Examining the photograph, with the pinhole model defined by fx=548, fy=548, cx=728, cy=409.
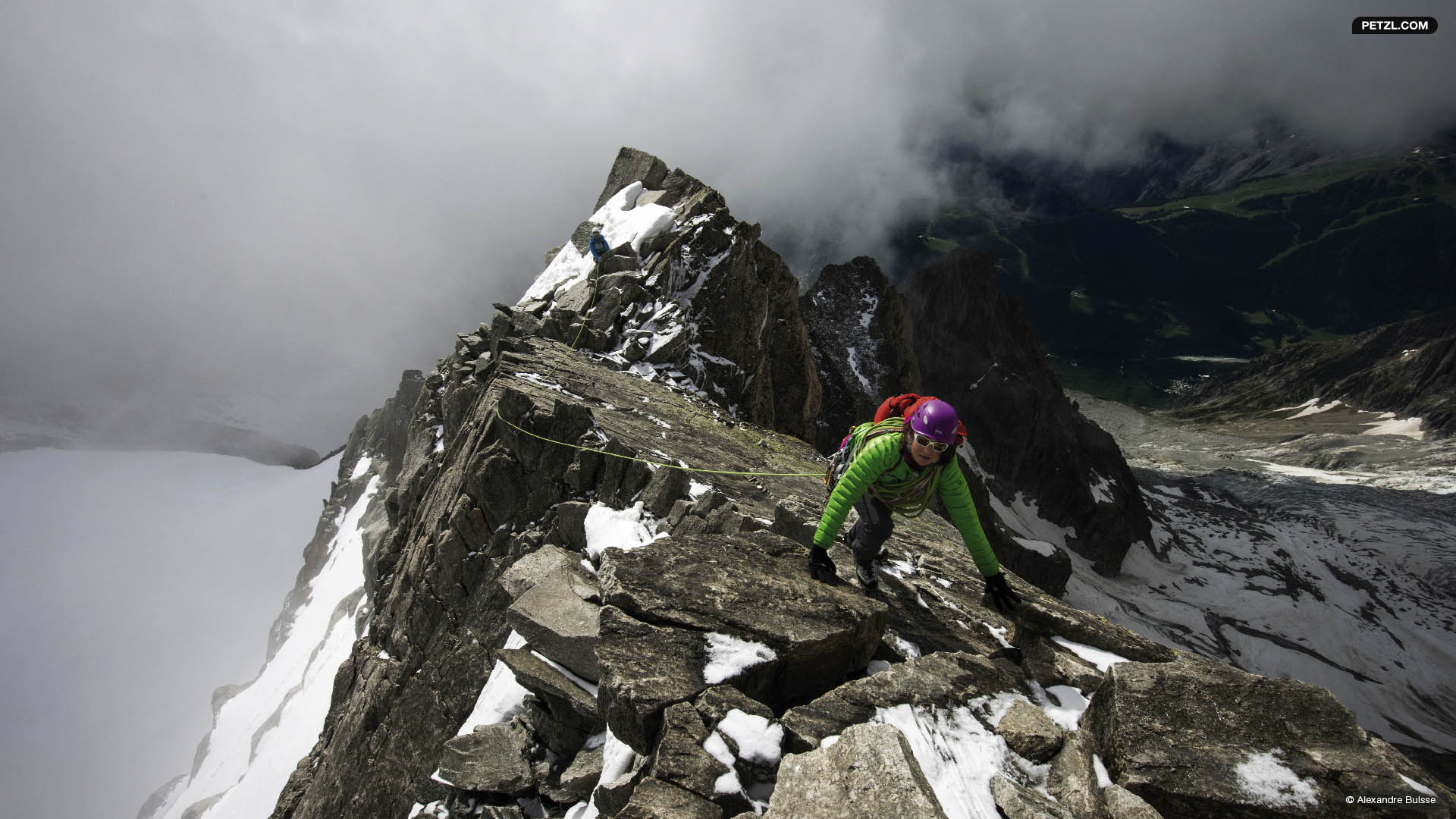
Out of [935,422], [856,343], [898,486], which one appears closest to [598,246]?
[898,486]

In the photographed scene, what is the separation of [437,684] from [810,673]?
31.0ft

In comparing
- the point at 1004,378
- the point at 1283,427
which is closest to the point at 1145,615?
the point at 1004,378

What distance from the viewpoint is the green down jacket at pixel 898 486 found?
6656 millimetres

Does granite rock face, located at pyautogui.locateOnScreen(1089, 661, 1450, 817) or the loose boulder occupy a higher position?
granite rock face, located at pyautogui.locateOnScreen(1089, 661, 1450, 817)

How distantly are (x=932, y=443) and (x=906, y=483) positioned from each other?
768mm

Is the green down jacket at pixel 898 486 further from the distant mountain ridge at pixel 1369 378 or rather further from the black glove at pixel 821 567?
the distant mountain ridge at pixel 1369 378

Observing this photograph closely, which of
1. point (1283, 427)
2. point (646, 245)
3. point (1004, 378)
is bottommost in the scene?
point (646, 245)

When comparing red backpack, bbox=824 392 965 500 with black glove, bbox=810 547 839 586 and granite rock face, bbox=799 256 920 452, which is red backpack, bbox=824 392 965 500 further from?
granite rock face, bbox=799 256 920 452

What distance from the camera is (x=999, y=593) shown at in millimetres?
7082

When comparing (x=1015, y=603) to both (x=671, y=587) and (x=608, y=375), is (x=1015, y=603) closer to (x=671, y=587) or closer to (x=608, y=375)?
(x=671, y=587)

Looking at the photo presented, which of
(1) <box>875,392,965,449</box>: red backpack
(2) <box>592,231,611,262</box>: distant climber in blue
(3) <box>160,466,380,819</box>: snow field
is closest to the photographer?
(1) <box>875,392,965,449</box>: red backpack

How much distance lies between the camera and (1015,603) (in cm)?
712

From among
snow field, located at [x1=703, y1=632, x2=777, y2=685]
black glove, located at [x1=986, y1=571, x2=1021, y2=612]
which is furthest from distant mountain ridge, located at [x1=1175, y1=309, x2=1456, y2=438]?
snow field, located at [x1=703, y1=632, x2=777, y2=685]

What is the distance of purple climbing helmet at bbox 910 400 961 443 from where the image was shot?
20.9ft
